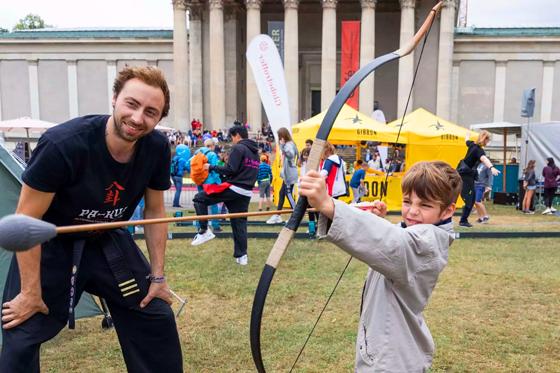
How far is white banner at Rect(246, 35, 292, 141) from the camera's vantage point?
1139cm

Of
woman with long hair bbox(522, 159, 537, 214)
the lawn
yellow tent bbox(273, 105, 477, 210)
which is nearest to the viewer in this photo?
the lawn

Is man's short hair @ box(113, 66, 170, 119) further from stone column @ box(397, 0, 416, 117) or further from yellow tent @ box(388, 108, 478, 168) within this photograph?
stone column @ box(397, 0, 416, 117)

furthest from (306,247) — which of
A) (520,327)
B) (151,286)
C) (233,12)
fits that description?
(233,12)

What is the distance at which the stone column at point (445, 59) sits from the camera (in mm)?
37781

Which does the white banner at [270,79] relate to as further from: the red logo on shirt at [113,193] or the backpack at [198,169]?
the red logo on shirt at [113,193]

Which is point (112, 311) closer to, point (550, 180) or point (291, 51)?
point (550, 180)

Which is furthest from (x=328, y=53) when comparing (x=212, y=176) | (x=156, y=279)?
(x=156, y=279)

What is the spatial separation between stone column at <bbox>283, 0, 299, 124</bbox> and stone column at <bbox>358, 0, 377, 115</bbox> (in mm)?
5059

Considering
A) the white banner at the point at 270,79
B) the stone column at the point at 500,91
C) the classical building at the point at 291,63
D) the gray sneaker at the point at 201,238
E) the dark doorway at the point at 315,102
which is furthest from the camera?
the dark doorway at the point at 315,102

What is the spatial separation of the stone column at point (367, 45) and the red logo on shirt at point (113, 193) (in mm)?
36299

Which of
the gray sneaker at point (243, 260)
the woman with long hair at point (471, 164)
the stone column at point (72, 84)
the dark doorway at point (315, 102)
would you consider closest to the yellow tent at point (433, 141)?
the woman with long hair at point (471, 164)

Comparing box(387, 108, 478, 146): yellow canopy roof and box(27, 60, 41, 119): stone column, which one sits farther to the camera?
box(27, 60, 41, 119): stone column

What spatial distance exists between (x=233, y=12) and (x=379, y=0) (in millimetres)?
12598

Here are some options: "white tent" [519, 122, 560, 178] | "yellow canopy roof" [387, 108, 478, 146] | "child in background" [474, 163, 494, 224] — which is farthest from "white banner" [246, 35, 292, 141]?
"white tent" [519, 122, 560, 178]
